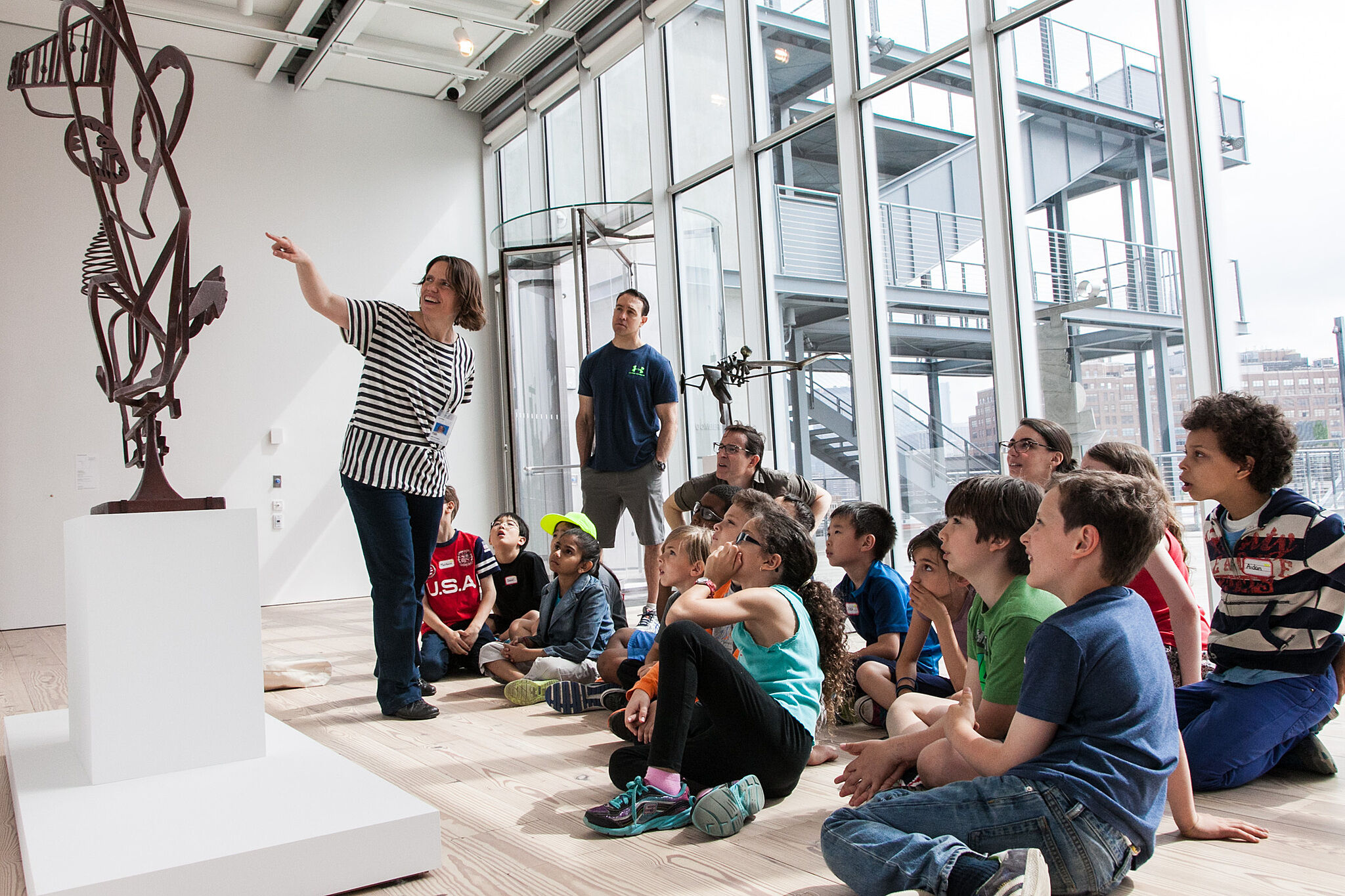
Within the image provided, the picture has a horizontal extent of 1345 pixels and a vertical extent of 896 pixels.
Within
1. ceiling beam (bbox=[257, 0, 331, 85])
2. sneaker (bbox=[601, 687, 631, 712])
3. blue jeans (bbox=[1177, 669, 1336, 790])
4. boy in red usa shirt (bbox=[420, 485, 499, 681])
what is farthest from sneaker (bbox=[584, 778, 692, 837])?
ceiling beam (bbox=[257, 0, 331, 85])

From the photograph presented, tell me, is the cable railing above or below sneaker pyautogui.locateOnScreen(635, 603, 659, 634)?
above

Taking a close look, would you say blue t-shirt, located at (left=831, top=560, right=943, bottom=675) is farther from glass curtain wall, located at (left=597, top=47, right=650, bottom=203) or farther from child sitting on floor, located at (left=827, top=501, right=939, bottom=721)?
glass curtain wall, located at (left=597, top=47, right=650, bottom=203)

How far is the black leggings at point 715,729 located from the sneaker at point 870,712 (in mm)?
677

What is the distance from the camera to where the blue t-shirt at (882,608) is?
Result: 9.33ft

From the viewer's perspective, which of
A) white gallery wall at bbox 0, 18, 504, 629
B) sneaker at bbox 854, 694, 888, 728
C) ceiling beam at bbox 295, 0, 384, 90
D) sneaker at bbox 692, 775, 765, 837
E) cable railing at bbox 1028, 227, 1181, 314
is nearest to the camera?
sneaker at bbox 692, 775, 765, 837

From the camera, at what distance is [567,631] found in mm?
3639

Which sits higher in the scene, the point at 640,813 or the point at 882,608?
the point at 882,608

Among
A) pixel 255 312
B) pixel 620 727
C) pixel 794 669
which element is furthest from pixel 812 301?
pixel 255 312

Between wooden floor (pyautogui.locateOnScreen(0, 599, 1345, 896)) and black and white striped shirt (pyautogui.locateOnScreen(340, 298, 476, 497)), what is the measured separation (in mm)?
777

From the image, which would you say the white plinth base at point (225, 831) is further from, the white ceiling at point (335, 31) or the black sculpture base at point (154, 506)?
the white ceiling at point (335, 31)

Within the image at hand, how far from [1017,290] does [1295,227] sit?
3.55 ft

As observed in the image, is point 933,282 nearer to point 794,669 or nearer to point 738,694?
point 794,669

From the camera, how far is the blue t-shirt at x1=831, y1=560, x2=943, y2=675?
2844mm

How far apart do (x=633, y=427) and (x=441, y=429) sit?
1.56m
